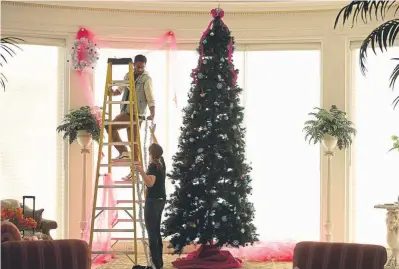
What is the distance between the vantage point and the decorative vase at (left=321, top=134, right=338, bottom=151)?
9968 millimetres

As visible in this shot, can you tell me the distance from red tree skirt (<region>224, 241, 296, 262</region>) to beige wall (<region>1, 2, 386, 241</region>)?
875 mm

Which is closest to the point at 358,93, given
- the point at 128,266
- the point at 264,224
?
the point at 264,224

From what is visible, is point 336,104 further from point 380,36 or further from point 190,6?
point 380,36

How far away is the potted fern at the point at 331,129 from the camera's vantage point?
32.7 feet

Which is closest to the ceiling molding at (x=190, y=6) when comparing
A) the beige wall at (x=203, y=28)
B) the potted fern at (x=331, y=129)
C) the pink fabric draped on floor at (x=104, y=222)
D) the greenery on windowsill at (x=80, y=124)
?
the beige wall at (x=203, y=28)

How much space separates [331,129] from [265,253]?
208 centimetres

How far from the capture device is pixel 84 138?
32.6ft

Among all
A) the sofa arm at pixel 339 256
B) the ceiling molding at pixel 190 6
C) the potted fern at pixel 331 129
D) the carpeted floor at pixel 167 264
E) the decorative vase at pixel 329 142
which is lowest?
the carpeted floor at pixel 167 264

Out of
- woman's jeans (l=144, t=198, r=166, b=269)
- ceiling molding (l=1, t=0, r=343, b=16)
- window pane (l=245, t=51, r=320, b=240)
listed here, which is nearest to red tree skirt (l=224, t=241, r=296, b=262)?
window pane (l=245, t=51, r=320, b=240)

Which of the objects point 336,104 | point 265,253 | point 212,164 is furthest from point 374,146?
point 212,164

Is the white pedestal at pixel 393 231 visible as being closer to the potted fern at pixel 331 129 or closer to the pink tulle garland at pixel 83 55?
the potted fern at pixel 331 129

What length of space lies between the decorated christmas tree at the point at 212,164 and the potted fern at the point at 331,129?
133 cm

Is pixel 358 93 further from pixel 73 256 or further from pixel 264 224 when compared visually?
pixel 73 256

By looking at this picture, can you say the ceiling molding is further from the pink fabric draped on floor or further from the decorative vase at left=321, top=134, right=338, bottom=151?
the pink fabric draped on floor
